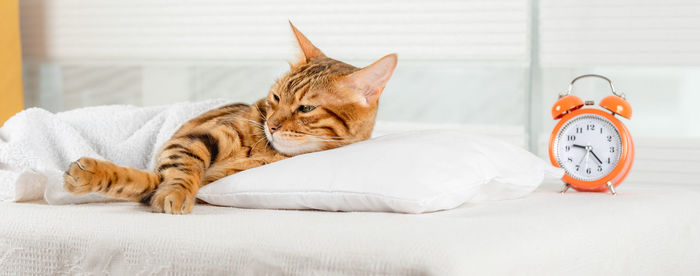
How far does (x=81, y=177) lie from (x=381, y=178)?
0.53 meters

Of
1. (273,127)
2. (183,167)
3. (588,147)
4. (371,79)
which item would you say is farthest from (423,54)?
(183,167)

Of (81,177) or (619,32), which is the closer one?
(81,177)

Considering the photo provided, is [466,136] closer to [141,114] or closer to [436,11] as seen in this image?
[141,114]

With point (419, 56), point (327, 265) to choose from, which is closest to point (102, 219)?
point (327, 265)

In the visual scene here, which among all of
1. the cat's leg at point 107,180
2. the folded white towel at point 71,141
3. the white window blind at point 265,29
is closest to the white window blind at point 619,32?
the white window blind at point 265,29

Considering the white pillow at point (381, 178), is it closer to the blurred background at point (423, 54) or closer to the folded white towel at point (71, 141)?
the folded white towel at point (71, 141)

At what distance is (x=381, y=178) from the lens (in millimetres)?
1438

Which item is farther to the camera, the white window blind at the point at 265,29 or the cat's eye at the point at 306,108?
the white window blind at the point at 265,29

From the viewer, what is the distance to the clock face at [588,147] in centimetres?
193

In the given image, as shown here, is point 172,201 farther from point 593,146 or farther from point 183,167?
point 593,146

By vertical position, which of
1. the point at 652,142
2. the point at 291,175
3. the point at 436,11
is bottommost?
the point at 652,142

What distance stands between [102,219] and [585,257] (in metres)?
0.84

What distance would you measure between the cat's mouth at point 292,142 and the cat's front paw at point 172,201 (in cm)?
27

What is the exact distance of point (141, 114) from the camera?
224 centimetres
